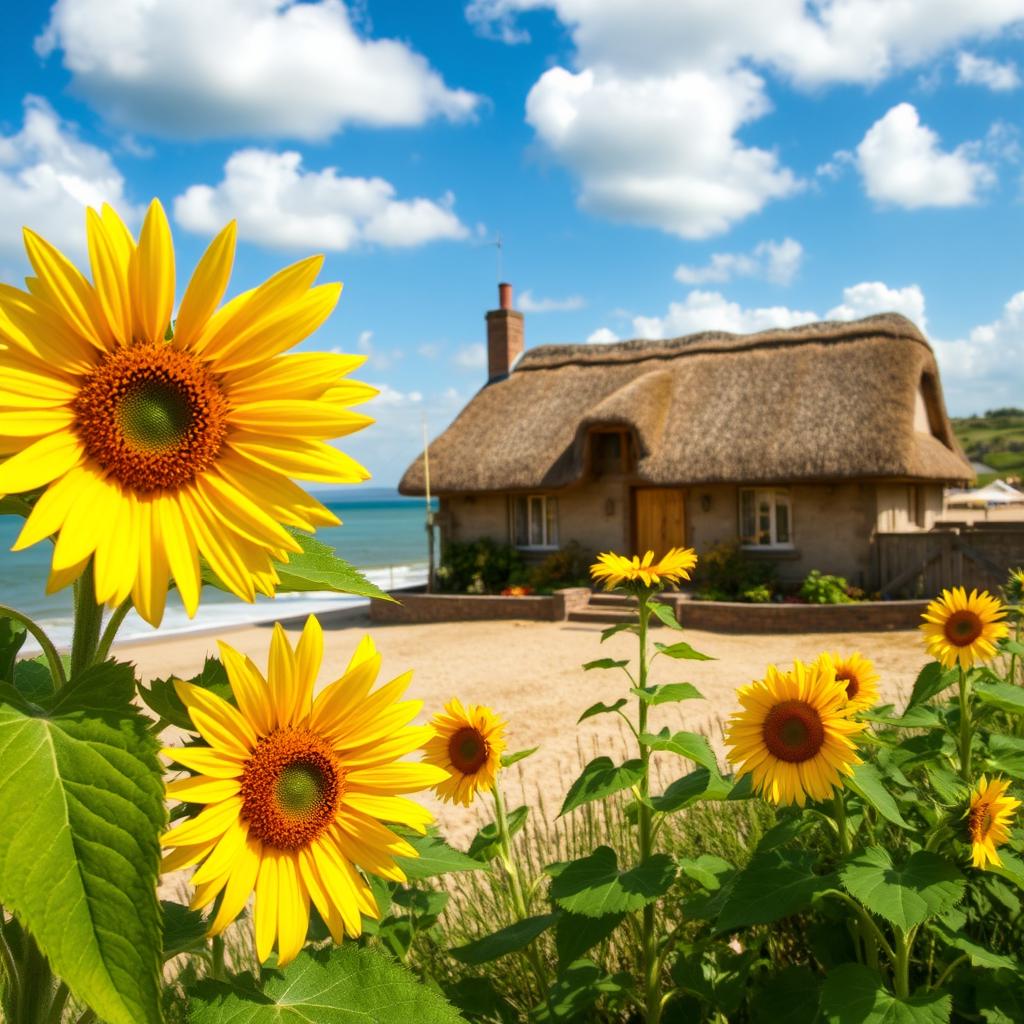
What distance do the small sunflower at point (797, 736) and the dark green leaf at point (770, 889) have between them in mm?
173

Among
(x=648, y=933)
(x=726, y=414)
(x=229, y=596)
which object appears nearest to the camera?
(x=648, y=933)

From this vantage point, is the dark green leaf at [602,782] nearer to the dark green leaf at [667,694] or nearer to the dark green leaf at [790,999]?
the dark green leaf at [667,694]

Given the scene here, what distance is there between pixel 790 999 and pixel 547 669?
39.6ft

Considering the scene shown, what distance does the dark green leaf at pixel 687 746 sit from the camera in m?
2.19

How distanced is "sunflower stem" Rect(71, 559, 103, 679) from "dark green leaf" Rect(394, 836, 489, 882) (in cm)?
94

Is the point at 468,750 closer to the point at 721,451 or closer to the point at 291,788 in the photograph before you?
the point at 291,788

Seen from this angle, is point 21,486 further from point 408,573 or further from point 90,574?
point 408,573

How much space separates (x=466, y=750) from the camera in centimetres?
227

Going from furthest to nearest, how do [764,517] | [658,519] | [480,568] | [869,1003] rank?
[480,568]
[658,519]
[764,517]
[869,1003]

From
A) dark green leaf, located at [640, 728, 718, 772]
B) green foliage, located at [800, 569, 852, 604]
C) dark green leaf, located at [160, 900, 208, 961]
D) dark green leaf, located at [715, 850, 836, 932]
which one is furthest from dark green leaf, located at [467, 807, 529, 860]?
green foliage, located at [800, 569, 852, 604]

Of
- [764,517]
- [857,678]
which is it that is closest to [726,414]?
[764,517]

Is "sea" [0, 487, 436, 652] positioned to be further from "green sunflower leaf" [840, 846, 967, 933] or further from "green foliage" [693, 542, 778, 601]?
"green foliage" [693, 542, 778, 601]

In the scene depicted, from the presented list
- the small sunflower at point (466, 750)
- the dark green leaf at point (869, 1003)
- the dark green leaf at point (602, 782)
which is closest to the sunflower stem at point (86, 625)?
the small sunflower at point (466, 750)

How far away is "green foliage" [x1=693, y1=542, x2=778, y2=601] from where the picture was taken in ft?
60.5
